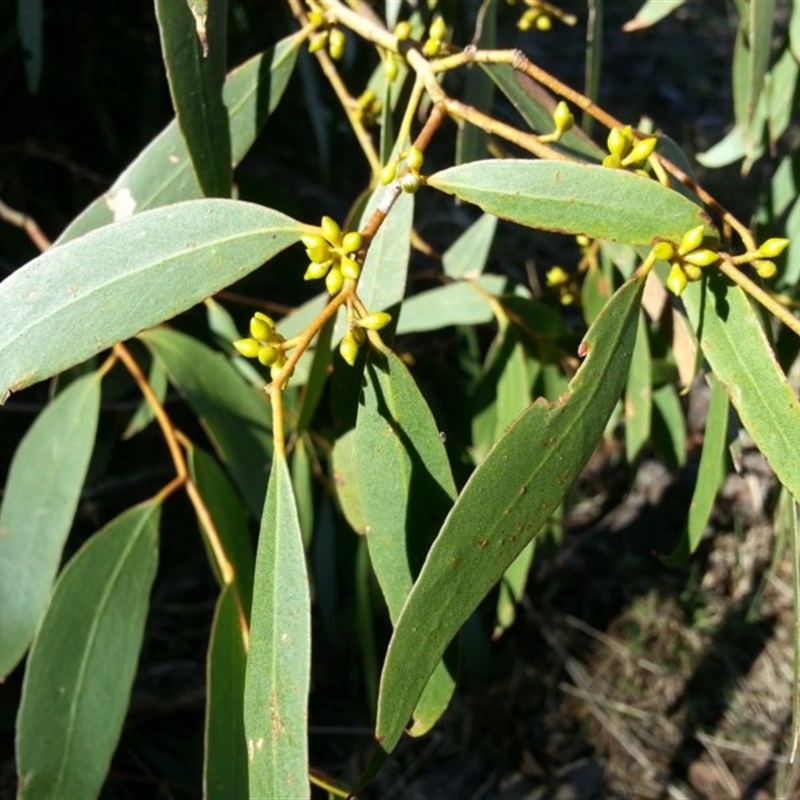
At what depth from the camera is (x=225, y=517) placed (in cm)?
120

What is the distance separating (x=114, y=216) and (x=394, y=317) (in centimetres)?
32

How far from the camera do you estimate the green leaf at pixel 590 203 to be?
76 centimetres

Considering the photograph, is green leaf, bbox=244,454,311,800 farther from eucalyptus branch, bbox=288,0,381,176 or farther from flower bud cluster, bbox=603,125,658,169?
eucalyptus branch, bbox=288,0,381,176

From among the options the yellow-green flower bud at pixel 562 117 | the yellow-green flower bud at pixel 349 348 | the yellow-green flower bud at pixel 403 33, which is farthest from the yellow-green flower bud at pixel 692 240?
the yellow-green flower bud at pixel 403 33

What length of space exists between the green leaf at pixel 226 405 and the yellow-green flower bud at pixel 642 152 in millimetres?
597

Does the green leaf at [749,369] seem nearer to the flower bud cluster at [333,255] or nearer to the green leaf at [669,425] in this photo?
the flower bud cluster at [333,255]

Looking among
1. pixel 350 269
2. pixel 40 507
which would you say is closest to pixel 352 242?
pixel 350 269

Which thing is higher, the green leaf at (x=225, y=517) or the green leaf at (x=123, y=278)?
the green leaf at (x=123, y=278)

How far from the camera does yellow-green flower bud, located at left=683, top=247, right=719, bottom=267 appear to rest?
0.74 meters

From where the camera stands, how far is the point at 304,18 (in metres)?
1.18

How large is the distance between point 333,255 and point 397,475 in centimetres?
18

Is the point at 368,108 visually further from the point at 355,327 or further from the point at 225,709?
the point at 225,709

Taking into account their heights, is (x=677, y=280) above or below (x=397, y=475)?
above

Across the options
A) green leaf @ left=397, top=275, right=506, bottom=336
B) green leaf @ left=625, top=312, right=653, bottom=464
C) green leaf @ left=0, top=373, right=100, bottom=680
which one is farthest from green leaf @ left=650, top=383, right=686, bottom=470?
green leaf @ left=0, top=373, right=100, bottom=680
